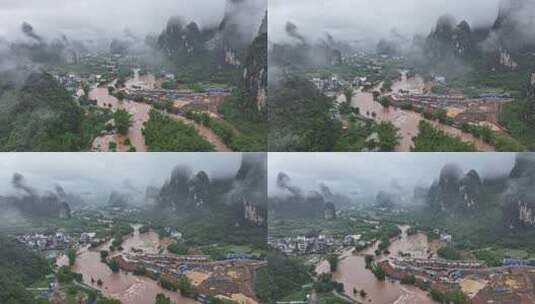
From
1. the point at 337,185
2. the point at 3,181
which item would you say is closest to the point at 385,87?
the point at 337,185

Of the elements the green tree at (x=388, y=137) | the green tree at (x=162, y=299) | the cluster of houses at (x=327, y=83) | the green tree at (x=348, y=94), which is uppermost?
the cluster of houses at (x=327, y=83)

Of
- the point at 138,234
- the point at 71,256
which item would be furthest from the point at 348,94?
the point at 71,256

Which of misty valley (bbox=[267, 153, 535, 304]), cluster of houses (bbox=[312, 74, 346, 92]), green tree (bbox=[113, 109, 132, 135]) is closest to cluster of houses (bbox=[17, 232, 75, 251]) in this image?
green tree (bbox=[113, 109, 132, 135])

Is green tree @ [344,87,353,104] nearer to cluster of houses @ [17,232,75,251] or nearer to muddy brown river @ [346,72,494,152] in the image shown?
muddy brown river @ [346,72,494,152]

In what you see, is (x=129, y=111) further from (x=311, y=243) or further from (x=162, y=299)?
(x=311, y=243)

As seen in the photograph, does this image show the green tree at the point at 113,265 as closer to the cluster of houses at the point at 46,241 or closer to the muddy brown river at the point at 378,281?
the cluster of houses at the point at 46,241

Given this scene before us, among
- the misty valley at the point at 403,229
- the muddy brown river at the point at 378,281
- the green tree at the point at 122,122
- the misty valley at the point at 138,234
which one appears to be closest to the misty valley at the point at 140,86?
the green tree at the point at 122,122
